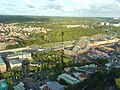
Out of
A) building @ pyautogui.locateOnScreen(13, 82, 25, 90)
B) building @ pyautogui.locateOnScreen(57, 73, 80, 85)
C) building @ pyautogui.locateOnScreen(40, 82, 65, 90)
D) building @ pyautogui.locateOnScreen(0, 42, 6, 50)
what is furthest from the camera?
building @ pyautogui.locateOnScreen(0, 42, 6, 50)

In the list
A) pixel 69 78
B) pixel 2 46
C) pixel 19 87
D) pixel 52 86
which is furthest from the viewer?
pixel 2 46

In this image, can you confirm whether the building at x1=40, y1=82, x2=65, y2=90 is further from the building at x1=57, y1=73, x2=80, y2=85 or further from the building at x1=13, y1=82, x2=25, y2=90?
the building at x1=13, y1=82, x2=25, y2=90

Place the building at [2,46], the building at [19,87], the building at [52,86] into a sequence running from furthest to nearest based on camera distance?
the building at [2,46]
the building at [19,87]
the building at [52,86]

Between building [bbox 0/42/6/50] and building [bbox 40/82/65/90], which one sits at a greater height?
building [bbox 40/82/65/90]

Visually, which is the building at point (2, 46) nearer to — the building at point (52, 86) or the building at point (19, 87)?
the building at point (19, 87)

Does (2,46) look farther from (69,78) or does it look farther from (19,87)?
(69,78)

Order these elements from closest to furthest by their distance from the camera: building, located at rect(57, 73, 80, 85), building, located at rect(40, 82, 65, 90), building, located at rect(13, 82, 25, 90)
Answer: building, located at rect(40, 82, 65, 90) < building, located at rect(13, 82, 25, 90) < building, located at rect(57, 73, 80, 85)

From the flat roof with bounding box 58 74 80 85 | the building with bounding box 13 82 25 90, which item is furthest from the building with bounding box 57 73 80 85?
the building with bounding box 13 82 25 90

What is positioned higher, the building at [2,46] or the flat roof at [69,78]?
the flat roof at [69,78]

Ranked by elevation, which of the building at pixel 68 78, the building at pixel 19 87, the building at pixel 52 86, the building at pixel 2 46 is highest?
the building at pixel 68 78

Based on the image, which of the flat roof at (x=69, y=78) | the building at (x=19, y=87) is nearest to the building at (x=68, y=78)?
the flat roof at (x=69, y=78)

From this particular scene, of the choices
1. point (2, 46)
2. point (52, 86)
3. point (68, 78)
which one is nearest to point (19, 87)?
point (52, 86)

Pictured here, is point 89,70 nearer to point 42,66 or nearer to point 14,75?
point 42,66

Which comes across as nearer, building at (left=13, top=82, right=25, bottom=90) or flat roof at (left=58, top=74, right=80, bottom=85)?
building at (left=13, top=82, right=25, bottom=90)
